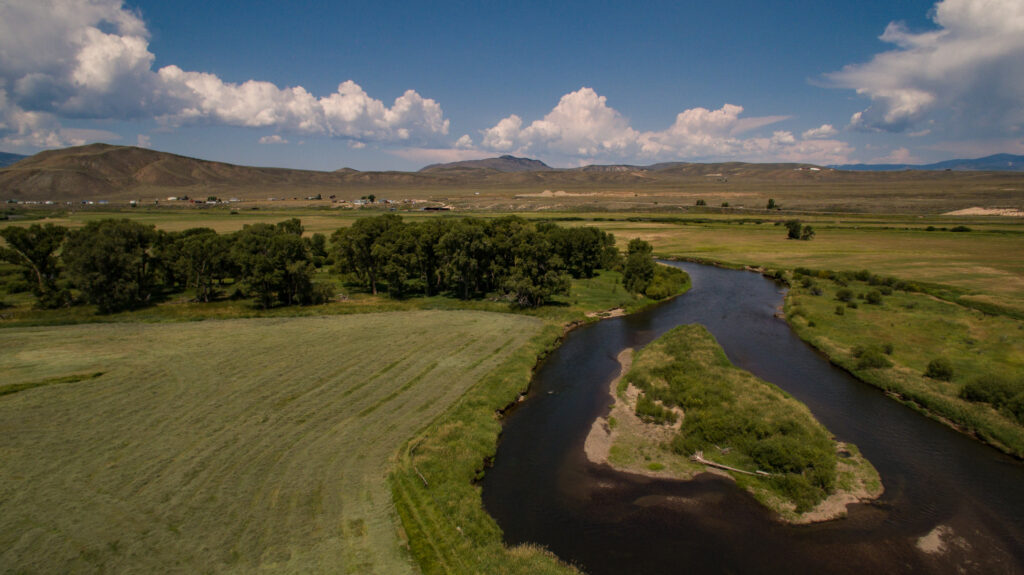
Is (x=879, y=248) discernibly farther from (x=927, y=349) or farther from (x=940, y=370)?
(x=940, y=370)

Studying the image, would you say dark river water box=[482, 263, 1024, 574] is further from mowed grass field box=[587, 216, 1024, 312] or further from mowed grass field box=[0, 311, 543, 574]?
mowed grass field box=[587, 216, 1024, 312]

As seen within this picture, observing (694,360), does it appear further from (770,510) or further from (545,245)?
(545,245)

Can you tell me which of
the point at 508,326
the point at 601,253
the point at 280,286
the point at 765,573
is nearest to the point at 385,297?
the point at 280,286

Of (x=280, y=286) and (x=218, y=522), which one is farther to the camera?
(x=280, y=286)

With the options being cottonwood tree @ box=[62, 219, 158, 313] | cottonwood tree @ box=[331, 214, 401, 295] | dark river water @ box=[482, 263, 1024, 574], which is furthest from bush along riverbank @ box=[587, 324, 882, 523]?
cottonwood tree @ box=[62, 219, 158, 313]

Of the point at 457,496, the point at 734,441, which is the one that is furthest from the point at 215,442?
the point at 734,441

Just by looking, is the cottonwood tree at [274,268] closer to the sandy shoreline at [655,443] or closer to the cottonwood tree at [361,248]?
the cottonwood tree at [361,248]
